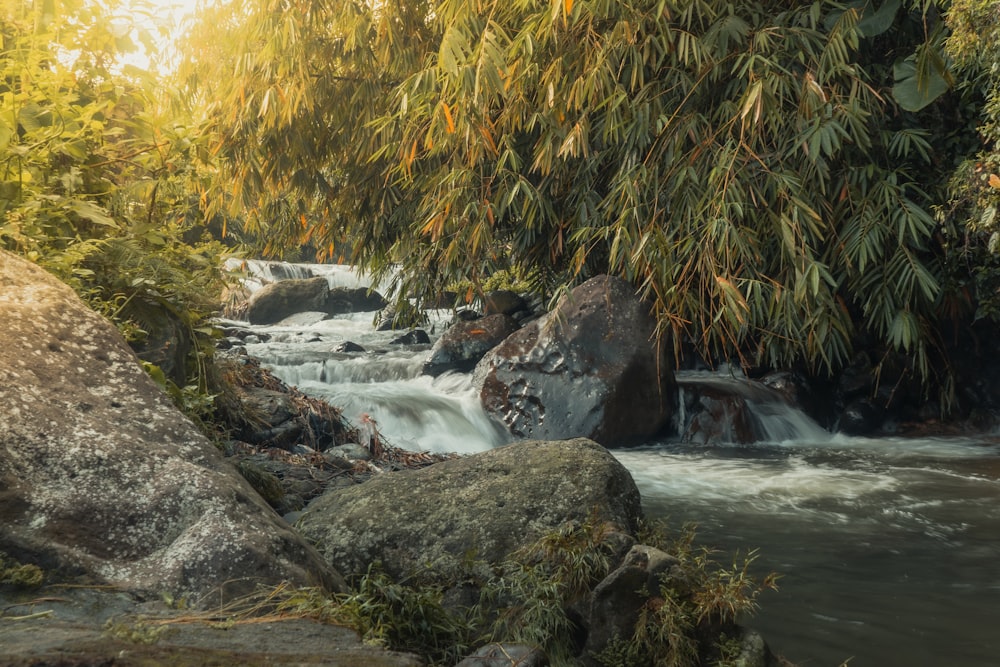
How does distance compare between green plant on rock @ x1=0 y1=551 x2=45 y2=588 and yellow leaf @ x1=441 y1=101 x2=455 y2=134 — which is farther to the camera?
yellow leaf @ x1=441 y1=101 x2=455 y2=134

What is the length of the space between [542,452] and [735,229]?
305 centimetres

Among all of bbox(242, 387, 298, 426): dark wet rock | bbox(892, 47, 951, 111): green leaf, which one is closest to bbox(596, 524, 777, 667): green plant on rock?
bbox(242, 387, 298, 426): dark wet rock

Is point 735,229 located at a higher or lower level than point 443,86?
lower

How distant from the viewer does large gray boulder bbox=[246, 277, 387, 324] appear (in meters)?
16.8

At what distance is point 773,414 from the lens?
849cm

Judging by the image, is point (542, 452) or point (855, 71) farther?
point (855, 71)

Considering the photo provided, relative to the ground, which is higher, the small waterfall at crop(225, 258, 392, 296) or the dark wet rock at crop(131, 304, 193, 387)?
the small waterfall at crop(225, 258, 392, 296)

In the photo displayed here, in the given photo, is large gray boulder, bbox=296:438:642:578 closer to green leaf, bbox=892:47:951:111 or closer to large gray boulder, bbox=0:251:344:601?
large gray boulder, bbox=0:251:344:601

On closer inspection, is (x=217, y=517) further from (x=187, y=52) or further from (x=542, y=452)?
(x=187, y=52)

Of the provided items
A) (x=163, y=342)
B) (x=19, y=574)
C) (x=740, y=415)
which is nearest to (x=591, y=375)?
(x=740, y=415)

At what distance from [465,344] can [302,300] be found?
26.5ft

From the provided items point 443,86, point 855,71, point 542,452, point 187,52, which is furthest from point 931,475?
point 187,52

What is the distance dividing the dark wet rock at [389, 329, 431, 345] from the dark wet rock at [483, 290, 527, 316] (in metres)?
1.45

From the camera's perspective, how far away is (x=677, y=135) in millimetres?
6910
